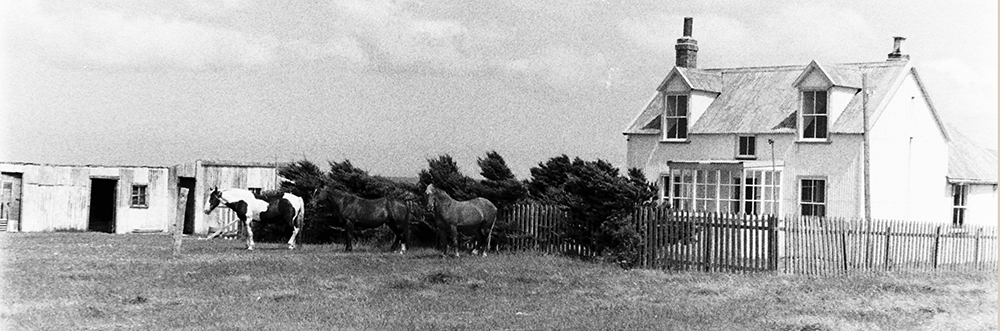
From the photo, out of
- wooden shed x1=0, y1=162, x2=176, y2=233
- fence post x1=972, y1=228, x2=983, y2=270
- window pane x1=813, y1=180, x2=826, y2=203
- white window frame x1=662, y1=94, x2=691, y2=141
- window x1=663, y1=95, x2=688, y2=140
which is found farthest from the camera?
wooden shed x1=0, y1=162, x2=176, y2=233

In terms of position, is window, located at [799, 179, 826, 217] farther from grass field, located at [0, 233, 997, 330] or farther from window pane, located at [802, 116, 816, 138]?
grass field, located at [0, 233, 997, 330]

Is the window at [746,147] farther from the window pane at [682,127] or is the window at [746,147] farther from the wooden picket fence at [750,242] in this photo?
the wooden picket fence at [750,242]

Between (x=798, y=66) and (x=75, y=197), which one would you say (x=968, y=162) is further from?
(x=75, y=197)

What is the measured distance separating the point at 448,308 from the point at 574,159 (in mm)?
10369

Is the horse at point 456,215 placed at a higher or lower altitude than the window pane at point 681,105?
lower

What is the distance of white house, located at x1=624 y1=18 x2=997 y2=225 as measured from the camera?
30.4 metres

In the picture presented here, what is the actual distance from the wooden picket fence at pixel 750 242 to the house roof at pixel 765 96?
15.9 feet

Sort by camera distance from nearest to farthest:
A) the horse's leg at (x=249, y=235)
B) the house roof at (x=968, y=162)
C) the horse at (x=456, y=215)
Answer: the horse at (x=456, y=215) < the horse's leg at (x=249, y=235) < the house roof at (x=968, y=162)

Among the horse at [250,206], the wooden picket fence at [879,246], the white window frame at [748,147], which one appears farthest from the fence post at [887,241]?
the horse at [250,206]

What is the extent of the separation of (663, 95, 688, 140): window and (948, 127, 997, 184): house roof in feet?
27.0

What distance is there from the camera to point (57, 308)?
16609 mm

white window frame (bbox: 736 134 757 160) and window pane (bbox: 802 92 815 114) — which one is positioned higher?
window pane (bbox: 802 92 815 114)

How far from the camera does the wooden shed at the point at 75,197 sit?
1468 inches

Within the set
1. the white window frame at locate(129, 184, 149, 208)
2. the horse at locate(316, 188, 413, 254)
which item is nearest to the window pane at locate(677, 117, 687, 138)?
the horse at locate(316, 188, 413, 254)
